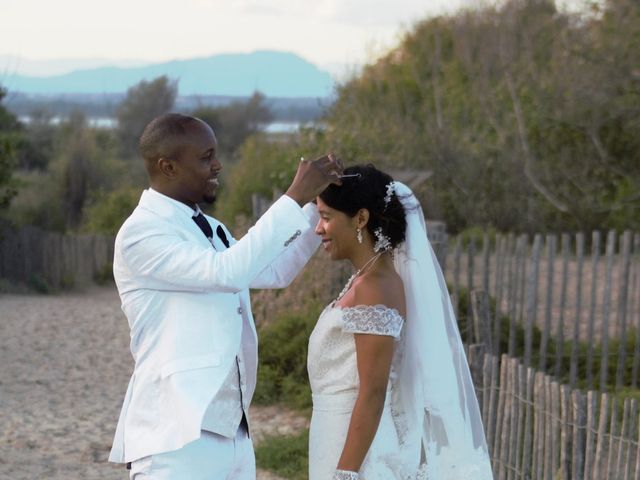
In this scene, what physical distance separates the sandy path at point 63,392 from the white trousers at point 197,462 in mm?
3976

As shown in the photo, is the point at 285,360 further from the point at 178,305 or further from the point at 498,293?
the point at 178,305

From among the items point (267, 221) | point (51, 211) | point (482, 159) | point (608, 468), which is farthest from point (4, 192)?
point (267, 221)

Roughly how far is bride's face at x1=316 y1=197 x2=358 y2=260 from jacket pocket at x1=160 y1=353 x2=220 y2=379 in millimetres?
486

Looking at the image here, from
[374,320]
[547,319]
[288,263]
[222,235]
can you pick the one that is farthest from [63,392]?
[374,320]

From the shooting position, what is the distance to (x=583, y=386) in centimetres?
938

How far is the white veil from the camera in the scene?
11.5ft

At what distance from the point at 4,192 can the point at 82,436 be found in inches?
493

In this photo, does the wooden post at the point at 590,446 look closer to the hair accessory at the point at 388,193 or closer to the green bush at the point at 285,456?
the hair accessory at the point at 388,193

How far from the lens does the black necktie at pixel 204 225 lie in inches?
135

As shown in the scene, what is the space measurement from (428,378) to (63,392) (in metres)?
7.62

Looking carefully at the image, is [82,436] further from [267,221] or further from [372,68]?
[372,68]

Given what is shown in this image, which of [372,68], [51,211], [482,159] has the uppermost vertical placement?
[372,68]

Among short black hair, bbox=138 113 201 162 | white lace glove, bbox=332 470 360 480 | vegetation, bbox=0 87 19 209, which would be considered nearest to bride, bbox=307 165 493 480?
white lace glove, bbox=332 470 360 480

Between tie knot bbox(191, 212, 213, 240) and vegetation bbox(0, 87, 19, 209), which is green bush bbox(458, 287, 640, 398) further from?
vegetation bbox(0, 87, 19, 209)
